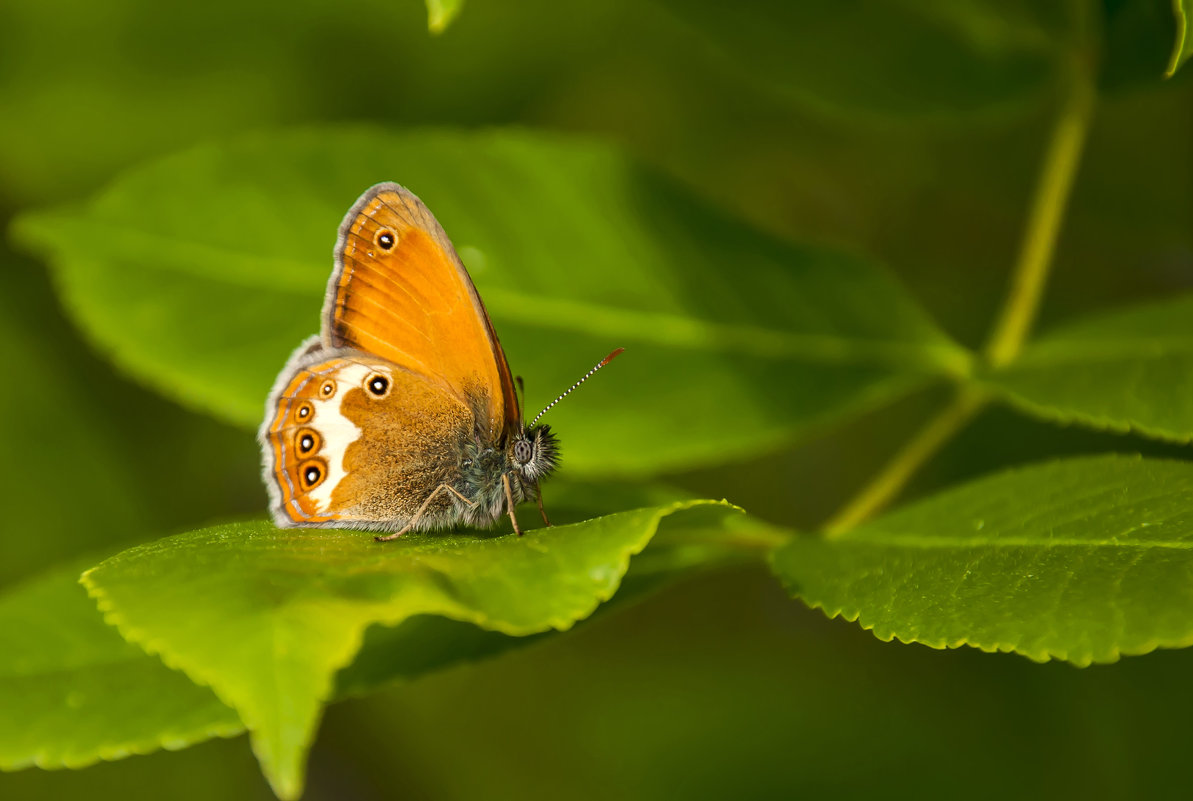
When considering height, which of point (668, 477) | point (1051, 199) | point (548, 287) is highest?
point (668, 477)

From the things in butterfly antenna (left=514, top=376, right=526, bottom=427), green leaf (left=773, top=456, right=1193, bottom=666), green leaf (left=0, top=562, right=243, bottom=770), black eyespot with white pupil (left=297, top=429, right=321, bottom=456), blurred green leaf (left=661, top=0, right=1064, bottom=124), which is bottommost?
green leaf (left=0, top=562, right=243, bottom=770)

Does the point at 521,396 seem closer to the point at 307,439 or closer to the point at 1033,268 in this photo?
the point at 307,439

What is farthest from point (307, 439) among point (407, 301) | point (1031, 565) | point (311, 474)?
point (1031, 565)

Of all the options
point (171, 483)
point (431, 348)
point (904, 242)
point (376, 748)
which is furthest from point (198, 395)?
point (904, 242)

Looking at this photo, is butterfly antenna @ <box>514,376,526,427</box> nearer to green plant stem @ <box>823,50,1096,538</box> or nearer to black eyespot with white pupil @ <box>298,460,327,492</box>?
black eyespot with white pupil @ <box>298,460,327,492</box>

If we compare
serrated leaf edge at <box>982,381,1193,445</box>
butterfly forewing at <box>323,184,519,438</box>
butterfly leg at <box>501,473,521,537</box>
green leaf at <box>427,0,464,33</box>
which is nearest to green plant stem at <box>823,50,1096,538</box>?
serrated leaf edge at <box>982,381,1193,445</box>

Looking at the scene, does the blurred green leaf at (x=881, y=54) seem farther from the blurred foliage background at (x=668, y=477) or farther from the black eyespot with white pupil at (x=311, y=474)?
the black eyespot with white pupil at (x=311, y=474)

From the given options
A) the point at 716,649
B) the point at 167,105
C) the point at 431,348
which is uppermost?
the point at 167,105

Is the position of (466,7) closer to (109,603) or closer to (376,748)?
(376,748)
